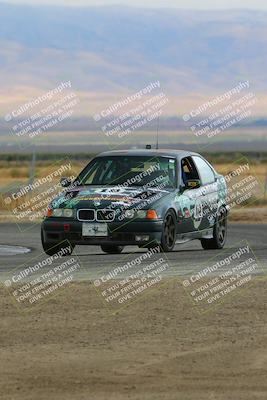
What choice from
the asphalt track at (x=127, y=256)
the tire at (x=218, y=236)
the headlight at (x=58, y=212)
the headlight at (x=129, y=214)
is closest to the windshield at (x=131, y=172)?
the headlight at (x=129, y=214)

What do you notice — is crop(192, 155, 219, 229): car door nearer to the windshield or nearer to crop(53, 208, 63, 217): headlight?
the windshield

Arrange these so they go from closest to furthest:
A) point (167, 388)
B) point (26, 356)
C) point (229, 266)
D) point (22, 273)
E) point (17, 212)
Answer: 1. point (167, 388)
2. point (26, 356)
3. point (22, 273)
4. point (229, 266)
5. point (17, 212)

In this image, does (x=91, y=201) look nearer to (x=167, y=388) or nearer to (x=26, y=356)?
(x=26, y=356)

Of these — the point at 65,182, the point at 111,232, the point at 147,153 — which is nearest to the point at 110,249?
the point at 65,182

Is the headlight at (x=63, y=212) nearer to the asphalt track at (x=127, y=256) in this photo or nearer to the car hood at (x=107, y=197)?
the car hood at (x=107, y=197)

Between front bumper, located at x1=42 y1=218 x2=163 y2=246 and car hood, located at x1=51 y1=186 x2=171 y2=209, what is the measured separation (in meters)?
0.26

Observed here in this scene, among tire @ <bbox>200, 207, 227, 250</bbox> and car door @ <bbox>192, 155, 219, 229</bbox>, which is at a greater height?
car door @ <bbox>192, 155, 219, 229</bbox>

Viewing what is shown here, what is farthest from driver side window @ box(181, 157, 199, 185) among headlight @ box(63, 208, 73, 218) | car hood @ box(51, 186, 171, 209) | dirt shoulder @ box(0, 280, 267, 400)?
dirt shoulder @ box(0, 280, 267, 400)

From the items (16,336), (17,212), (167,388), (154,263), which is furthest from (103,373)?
(17,212)

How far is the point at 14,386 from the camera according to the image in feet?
30.6

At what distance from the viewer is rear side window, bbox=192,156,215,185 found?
2106 centimetres

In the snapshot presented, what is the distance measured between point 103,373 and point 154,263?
7949mm

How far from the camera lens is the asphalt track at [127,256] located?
16906 mm

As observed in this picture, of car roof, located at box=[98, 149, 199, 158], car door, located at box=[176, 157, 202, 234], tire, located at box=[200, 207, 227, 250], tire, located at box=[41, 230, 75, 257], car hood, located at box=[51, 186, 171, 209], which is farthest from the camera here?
tire, located at box=[200, 207, 227, 250]
